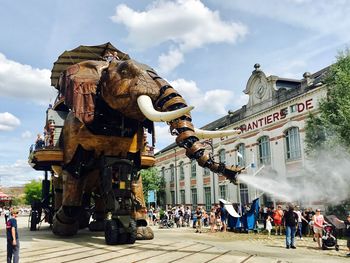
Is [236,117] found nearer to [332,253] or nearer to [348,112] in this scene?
[348,112]

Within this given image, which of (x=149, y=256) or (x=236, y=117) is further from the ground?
(x=236, y=117)

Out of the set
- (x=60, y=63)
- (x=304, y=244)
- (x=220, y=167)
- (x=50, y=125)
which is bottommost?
(x=304, y=244)

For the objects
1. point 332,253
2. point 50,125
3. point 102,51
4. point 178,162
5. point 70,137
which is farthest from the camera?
point 178,162

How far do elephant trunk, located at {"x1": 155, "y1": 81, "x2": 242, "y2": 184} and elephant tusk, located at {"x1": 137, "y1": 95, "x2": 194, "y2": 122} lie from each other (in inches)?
12.5

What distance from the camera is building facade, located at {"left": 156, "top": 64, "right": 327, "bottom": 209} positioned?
80.7 ft

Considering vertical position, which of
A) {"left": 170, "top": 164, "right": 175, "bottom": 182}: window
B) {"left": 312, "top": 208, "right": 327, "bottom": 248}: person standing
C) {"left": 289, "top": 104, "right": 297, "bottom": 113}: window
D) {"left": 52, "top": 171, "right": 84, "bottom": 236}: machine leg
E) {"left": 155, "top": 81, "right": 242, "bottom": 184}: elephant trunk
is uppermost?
{"left": 289, "top": 104, "right": 297, "bottom": 113}: window

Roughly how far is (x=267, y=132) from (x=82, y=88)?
19.4 metres

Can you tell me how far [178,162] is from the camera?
44.0m

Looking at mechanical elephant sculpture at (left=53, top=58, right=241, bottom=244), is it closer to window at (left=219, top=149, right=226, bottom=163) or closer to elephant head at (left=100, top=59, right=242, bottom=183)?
elephant head at (left=100, top=59, right=242, bottom=183)

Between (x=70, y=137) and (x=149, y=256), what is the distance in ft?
16.0

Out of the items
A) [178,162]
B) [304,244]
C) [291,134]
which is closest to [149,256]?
[304,244]

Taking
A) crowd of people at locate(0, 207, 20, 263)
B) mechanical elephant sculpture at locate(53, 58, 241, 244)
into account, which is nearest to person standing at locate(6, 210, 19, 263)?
crowd of people at locate(0, 207, 20, 263)

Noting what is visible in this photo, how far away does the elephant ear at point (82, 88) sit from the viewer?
10.6 meters

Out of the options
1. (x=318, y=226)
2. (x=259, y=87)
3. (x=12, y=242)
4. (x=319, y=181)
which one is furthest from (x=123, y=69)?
(x=259, y=87)
